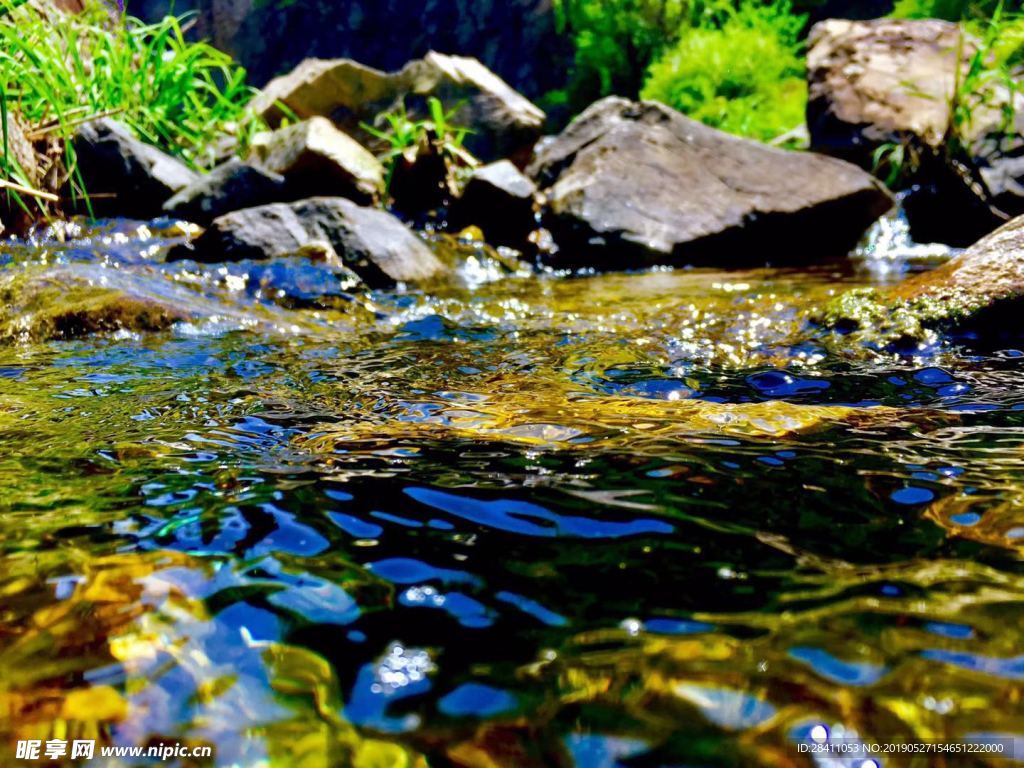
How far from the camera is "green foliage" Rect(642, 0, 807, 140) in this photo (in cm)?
1157

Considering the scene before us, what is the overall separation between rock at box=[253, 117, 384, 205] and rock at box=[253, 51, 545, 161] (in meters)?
→ 3.26

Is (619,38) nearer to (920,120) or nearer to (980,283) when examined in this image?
(920,120)

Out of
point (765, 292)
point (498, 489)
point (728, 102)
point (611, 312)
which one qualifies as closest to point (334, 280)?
point (611, 312)

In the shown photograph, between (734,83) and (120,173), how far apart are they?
32.3 feet

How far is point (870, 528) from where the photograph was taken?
141 centimetres

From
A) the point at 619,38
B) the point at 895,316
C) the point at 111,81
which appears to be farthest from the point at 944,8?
the point at 111,81

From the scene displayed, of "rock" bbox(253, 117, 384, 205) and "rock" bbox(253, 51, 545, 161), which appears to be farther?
"rock" bbox(253, 51, 545, 161)

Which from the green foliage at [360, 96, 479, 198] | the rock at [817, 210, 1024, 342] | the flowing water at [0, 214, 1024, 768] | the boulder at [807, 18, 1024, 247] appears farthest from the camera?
the green foliage at [360, 96, 479, 198]

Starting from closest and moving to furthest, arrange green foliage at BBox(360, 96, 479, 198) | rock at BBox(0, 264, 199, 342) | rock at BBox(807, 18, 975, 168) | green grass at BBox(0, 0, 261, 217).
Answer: rock at BBox(0, 264, 199, 342)
green grass at BBox(0, 0, 261, 217)
green foliage at BBox(360, 96, 479, 198)
rock at BBox(807, 18, 975, 168)

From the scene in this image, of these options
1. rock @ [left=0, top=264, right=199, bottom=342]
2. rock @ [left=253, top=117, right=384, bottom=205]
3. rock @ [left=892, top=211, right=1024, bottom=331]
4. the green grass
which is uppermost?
the green grass

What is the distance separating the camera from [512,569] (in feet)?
4.26

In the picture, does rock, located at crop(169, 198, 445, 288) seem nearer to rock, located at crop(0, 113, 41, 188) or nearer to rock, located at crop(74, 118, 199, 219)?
rock, located at crop(0, 113, 41, 188)

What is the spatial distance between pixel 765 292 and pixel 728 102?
28.4 feet

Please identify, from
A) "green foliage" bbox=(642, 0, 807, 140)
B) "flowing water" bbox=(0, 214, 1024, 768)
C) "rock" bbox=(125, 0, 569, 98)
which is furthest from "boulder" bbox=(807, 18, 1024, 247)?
"rock" bbox=(125, 0, 569, 98)
